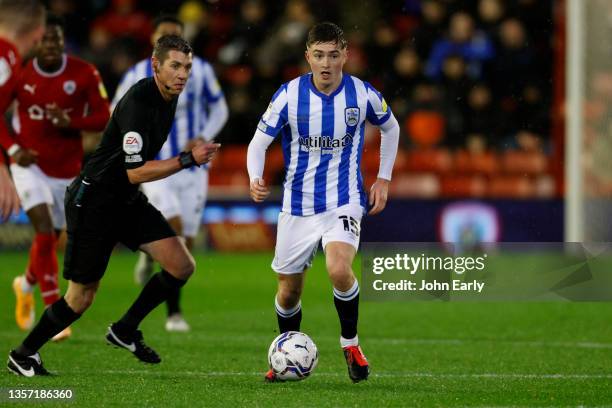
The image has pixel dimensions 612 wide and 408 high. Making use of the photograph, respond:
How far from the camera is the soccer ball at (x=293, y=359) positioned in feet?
23.3

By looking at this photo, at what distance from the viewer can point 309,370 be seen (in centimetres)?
711

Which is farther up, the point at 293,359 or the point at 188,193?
the point at 188,193

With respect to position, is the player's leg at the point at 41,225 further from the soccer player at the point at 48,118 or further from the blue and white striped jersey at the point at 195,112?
the blue and white striped jersey at the point at 195,112

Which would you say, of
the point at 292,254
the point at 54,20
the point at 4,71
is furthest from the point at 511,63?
the point at 4,71

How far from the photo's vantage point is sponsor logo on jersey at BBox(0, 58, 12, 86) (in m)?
6.11

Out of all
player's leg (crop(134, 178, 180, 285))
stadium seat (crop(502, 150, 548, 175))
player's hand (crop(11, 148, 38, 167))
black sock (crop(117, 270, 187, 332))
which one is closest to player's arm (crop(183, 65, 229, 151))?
player's leg (crop(134, 178, 180, 285))

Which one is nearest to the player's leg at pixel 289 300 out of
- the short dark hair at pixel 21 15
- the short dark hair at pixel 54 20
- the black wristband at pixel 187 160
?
the black wristband at pixel 187 160

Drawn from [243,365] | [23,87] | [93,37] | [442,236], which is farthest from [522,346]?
[93,37]

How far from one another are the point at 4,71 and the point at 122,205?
159 centimetres

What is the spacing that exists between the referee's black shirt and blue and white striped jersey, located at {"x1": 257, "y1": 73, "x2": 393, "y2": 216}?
0.60 metres

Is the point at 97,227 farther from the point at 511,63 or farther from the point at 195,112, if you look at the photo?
the point at 511,63

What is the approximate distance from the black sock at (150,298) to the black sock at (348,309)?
107cm

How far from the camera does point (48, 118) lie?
9383 mm

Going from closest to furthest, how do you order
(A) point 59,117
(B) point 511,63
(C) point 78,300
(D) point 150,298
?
1. (C) point 78,300
2. (D) point 150,298
3. (A) point 59,117
4. (B) point 511,63
